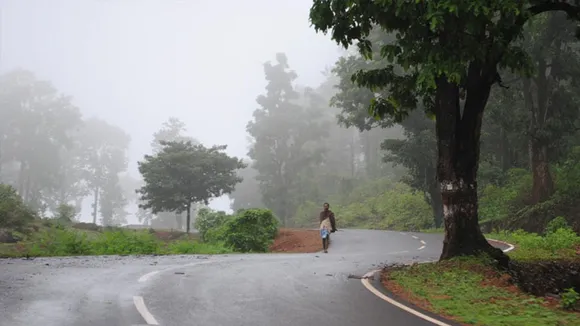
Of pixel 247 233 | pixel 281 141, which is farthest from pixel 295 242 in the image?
pixel 281 141

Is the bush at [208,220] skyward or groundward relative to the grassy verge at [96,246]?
skyward

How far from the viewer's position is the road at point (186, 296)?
19.7 feet

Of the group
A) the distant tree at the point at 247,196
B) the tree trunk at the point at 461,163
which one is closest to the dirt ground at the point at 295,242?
the tree trunk at the point at 461,163

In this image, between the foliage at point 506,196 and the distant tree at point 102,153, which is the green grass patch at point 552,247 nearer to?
the foliage at point 506,196

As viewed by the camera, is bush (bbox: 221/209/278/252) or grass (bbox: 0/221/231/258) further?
bush (bbox: 221/209/278/252)

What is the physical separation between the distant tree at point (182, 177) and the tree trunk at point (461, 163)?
Answer: 27.9 metres

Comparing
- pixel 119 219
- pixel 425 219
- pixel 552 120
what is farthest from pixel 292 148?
pixel 119 219

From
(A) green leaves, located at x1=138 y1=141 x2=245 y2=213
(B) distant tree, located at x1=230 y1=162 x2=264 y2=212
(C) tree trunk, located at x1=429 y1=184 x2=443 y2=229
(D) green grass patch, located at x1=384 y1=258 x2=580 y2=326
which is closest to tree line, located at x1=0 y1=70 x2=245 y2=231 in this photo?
(A) green leaves, located at x1=138 y1=141 x2=245 y2=213

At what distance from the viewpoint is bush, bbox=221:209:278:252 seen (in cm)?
2270

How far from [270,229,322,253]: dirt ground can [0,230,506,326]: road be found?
12.2 meters

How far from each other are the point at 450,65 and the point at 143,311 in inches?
275

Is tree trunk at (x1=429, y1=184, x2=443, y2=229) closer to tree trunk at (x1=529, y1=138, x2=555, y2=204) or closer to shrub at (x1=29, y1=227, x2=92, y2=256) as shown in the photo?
tree trunk at (x1=529, y1=138, x2=555, y2=204)

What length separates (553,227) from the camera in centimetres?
2138

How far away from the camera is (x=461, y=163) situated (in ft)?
37.3
